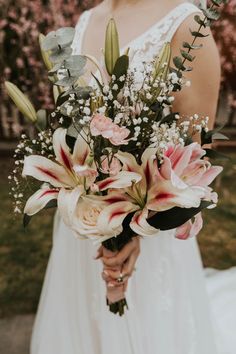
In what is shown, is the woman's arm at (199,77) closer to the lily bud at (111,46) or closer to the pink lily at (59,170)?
the lily bud at (111,46)

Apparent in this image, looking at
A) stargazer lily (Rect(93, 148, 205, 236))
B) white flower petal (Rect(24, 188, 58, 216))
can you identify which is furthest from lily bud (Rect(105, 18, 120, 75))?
white flower petal (Rect(24, 188, 58, 216))

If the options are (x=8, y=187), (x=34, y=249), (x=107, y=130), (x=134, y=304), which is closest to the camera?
(x=107, y=130)

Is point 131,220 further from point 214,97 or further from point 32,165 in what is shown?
point 214,97

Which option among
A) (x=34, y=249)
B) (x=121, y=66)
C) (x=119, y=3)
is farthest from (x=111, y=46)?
(x=34, y=249)

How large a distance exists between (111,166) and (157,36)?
0.59 meters

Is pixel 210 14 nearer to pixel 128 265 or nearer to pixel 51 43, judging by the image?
pixel 51 43

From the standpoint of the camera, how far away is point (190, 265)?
177 cm

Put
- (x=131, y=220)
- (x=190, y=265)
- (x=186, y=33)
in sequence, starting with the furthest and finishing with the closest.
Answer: (x=190, y=265) < (x=186, y=33) < (x=131, y=220)

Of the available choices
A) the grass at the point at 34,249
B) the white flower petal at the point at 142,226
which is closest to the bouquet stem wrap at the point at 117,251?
the white flower petal at the point at 142,226

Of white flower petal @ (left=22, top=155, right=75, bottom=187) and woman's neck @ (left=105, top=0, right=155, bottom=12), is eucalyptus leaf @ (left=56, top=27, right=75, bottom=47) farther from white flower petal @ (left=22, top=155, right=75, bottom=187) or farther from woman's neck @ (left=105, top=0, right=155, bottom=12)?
woman's neck @ (left=105, top=0, right=155, bottom=12)

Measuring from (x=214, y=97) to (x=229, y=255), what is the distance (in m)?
2.41

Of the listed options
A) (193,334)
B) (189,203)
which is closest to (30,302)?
(193,334)

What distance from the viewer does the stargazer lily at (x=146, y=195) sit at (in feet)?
3.22

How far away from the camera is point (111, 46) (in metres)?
1.05
